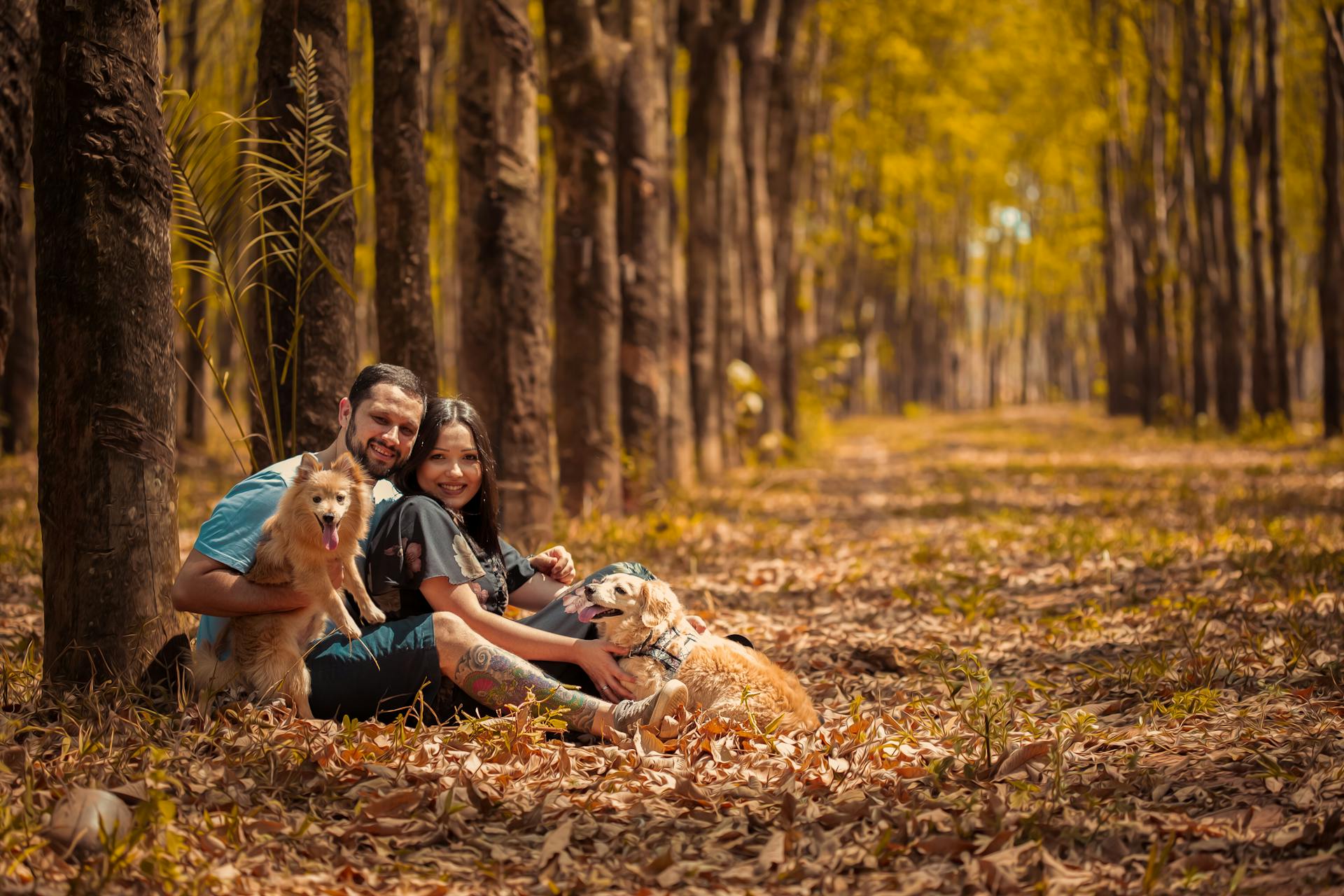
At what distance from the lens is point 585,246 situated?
10.3 meters

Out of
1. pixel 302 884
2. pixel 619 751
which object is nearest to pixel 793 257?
pixel 619 751

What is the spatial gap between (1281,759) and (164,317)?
459 centimetres

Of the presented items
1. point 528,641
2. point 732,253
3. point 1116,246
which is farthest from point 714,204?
point 1116,246

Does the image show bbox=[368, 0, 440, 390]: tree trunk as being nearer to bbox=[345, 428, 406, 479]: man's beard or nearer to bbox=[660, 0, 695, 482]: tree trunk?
bbox=[345, 428, 406, 479]: man's beard

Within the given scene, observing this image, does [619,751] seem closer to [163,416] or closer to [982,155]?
[163,416]

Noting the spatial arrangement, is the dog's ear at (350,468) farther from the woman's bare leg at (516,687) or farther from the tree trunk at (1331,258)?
the tree trunk at (1331,258)

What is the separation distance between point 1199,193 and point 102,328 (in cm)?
2261

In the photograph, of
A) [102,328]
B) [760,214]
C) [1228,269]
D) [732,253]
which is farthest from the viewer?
[1228,269]

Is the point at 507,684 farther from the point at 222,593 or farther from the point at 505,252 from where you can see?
the point at 505,252

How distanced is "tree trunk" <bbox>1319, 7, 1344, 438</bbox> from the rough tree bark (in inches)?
60.2

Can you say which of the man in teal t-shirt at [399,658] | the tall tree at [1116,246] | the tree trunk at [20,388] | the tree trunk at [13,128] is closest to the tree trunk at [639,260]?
the man in teal t-shirt at [399,658]

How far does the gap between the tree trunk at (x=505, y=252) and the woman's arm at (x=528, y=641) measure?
367cm

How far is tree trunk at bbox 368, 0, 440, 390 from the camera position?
7230 mm

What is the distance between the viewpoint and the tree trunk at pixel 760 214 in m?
17.6
